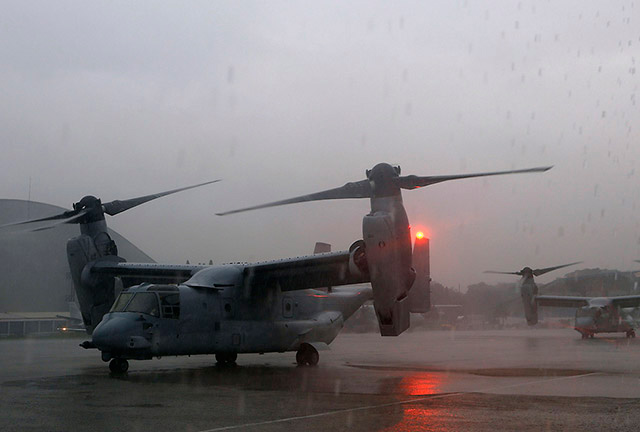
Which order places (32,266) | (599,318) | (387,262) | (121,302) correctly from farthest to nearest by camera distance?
(32,266) < (599,318) < (121,302) < (387,262)

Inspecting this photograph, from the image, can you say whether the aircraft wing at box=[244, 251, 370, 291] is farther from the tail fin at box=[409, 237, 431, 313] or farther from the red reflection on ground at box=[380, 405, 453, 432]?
the red reflection on ground at box=[380, 405, 453, 432]

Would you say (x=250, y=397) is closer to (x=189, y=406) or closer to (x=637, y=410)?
(x=189, y=406)

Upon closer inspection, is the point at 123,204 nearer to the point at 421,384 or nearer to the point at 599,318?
the point at 421,384

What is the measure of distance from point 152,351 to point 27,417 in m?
8.29

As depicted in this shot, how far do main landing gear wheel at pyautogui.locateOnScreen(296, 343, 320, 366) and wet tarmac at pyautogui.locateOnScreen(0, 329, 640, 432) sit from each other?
0.95 metres

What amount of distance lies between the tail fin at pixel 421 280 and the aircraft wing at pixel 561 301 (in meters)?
32.0

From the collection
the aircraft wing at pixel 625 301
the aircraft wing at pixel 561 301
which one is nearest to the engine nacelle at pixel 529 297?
the aircraft wing at pixel 561 301

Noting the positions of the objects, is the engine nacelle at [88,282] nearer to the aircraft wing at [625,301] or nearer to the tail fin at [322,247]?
the tail fin at [322,247]

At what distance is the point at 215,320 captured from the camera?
21.2 meters

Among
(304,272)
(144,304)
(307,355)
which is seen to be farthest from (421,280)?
(144,304)

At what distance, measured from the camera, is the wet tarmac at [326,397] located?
10.3 meters

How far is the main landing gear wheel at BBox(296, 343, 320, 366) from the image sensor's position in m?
23.9

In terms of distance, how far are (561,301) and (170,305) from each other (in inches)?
1612

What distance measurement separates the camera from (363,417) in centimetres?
1090
